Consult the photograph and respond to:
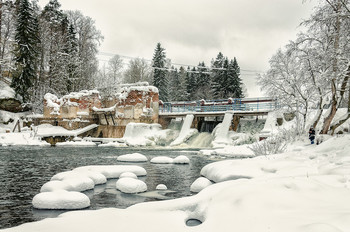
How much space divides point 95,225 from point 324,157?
7.17 m

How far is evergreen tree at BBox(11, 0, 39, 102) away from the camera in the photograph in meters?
35.7

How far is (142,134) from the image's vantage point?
30875 mm

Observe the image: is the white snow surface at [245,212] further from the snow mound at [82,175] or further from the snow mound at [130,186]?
the snow mound at [82,175]

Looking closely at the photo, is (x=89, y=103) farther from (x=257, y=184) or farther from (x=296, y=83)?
(x=257, y=184)

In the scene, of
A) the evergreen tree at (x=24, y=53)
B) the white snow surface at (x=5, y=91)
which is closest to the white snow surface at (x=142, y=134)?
the evergreen tree at (x=24, y=53)

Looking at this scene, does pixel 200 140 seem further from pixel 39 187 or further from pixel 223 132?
pixel 39 187

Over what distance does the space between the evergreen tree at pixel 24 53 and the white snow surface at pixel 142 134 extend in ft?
50.5

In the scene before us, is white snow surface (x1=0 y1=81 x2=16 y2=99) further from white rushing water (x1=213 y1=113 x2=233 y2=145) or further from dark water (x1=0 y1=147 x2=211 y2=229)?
white rushing water (x1=213 y1=113 x2=233 y2=145)

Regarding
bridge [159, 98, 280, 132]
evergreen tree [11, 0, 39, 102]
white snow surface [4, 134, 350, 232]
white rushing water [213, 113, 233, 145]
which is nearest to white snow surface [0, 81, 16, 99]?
evergreen tree [11, 0, 39, 102]

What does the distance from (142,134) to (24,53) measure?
61.5ft

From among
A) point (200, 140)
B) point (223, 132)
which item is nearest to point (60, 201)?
point (223, 132)

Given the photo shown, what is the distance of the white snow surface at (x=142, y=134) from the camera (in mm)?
29548

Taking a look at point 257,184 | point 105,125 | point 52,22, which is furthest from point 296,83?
point 52,22

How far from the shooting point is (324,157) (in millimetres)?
8766
